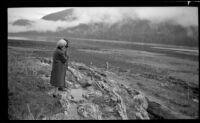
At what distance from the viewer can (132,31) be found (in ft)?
12.9

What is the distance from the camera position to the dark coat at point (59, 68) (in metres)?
3.66

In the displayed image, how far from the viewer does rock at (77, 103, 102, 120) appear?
3.54 m

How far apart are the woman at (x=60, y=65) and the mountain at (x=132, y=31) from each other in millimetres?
412

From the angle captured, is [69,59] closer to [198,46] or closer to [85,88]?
[85,88]

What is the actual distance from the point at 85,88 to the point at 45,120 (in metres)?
1.08

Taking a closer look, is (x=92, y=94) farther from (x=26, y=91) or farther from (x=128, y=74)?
(x=26, y=91)

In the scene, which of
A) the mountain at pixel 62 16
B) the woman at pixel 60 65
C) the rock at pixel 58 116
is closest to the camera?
the rock at pixel 58 116

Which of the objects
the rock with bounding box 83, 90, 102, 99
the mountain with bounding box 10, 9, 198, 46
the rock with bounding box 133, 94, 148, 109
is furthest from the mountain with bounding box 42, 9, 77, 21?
the rock with bounding box 133, 94, 148, 109

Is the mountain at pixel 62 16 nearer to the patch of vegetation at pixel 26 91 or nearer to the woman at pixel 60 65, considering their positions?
the woman at pixel 60 65

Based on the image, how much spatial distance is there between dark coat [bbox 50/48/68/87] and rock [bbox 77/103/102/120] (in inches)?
26.3

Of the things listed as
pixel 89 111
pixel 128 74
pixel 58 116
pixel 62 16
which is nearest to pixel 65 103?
pixel 58 116

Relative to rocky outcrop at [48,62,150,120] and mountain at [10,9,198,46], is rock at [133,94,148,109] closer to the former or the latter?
rocky outcrop at [48,62,150,120]

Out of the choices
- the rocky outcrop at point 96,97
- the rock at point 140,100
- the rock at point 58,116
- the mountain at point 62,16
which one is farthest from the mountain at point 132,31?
the rock at point 58,116
